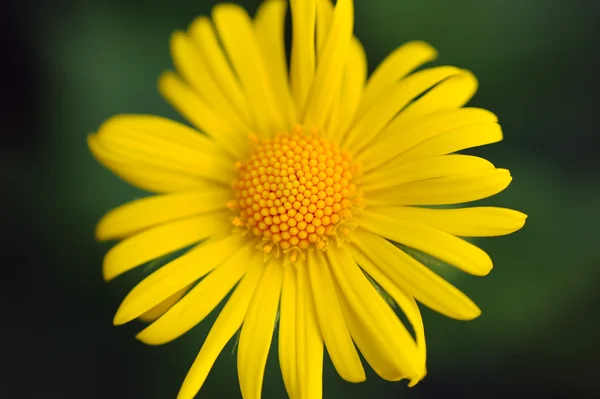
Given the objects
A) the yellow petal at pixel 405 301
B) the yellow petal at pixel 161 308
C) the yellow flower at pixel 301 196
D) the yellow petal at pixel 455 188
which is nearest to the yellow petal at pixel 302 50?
the yellow flower at pixel 301 196

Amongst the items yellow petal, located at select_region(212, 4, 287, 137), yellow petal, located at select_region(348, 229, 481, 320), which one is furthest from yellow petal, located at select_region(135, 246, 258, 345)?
yellow petal, located at select_region(212, 4, 287, 137)

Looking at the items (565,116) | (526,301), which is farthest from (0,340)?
(565,116)

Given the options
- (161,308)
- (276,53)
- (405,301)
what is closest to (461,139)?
(405,301)

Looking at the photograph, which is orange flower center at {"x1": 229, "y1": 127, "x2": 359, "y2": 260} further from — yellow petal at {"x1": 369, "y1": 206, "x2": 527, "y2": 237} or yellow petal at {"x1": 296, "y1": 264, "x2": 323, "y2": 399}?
yellow petal at {"x1": 369, "y1": 206, "x2": 527, "y2": 237}

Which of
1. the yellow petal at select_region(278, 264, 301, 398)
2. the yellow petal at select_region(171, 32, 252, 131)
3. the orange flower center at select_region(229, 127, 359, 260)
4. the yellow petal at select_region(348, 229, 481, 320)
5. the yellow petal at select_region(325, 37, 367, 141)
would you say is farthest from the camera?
the yellow petal at select_region(171, 32, 252, 131)

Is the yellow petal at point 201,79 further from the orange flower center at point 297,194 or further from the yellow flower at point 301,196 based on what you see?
the orange flower center at point 297,194

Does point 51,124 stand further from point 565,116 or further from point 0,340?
point 565,116
